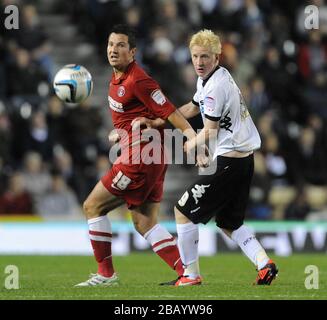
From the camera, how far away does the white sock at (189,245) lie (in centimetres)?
1038

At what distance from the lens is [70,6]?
2184 centimetres

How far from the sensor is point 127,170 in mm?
10602

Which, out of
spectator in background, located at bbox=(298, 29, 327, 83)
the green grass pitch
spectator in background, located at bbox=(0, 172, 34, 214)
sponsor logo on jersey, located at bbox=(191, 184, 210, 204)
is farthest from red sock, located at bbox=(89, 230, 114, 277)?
spectator in background, located at bbox=(298, 29, 327, 83)

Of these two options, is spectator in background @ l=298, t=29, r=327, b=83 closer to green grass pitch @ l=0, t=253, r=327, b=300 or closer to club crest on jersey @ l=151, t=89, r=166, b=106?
green grass pitch @ l=0, t=253, r=327, b=300

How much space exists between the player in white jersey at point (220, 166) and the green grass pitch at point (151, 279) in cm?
39

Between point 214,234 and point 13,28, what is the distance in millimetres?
5256

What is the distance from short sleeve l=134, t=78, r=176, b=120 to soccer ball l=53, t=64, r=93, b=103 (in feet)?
2.28

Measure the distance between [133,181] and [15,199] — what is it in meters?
7.55

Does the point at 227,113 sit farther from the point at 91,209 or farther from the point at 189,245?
the point at 91,209

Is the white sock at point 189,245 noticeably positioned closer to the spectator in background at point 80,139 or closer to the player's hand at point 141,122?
the player's hand at point 141,122

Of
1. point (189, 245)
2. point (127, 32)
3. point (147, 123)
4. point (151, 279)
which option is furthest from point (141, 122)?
point (151, 279)

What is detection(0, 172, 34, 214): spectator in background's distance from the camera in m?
17.8

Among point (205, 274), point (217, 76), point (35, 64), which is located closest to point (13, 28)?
point (35, 64)
